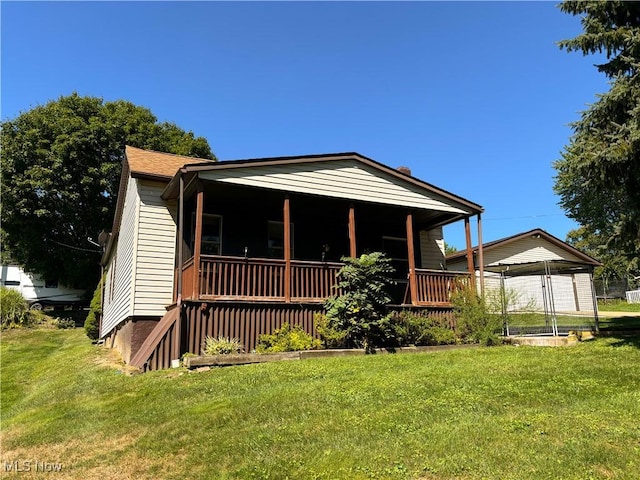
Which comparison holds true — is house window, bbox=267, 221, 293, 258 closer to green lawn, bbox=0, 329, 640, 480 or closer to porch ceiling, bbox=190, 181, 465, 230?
porch ceiling, bbox=190, 181, 465, 230

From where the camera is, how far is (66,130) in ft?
97.6

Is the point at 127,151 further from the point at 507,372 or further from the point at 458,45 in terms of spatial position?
the point at 507,372


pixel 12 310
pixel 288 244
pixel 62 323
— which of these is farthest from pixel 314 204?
pixel 62 323

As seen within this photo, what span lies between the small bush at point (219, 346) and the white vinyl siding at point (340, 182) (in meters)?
3.66

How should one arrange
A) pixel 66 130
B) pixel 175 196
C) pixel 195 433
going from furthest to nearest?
pixel 66 130 → pixel 175 196 → pixel 195 433

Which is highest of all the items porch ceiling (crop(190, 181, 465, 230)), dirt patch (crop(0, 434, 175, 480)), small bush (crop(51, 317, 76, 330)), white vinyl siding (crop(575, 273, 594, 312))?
porch ceiling (crop(190, 181, 465, 230))

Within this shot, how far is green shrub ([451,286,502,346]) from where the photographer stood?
11.4 m

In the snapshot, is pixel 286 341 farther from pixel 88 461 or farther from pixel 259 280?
pixel 88 461

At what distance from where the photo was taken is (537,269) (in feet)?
66.9

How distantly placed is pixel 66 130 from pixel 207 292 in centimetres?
2525

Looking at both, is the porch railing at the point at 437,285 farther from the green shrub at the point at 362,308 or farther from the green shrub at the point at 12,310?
the green shrub at the point at 12,310

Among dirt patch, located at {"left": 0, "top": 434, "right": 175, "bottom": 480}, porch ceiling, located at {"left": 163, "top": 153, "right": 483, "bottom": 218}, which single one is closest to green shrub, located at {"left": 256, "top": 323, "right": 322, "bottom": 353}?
porch ceiling, located at {"left": 163, "top": 153, "right": 483, "bottom": 218}

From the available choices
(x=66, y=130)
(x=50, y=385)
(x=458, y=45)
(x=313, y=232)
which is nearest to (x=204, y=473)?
(x=50, y=385)

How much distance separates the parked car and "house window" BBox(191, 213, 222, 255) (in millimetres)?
23863
